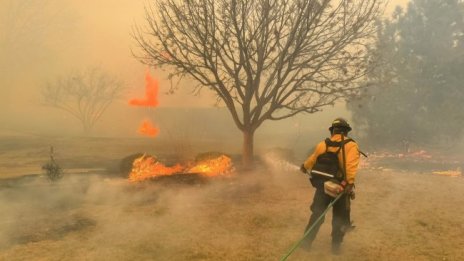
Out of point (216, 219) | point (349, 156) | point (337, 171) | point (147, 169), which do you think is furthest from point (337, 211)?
point (147, 169)

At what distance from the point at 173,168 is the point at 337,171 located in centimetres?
852

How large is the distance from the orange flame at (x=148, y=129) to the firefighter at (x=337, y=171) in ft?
146

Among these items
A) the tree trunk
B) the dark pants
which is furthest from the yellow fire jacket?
the tree trunk

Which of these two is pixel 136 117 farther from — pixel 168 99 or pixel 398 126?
pixel 398 126

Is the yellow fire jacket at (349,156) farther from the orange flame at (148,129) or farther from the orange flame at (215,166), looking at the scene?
the orange flame at (148,129)

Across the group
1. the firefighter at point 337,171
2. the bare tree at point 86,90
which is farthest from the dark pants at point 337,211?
the bare tree at point 86,90

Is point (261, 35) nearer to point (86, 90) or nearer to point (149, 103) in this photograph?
point (149, 103)

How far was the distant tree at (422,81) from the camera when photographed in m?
28.2

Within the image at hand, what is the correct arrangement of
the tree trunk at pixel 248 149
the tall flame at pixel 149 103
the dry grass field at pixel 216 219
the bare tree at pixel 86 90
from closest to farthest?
the dry grass field at pixel 216 219
the tree trunk at pixel 248 149
the tall flame at pixel 149 103
the bare tree at pixel 86 90

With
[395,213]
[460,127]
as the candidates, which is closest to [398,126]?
[460,127]

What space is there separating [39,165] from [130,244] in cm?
1529

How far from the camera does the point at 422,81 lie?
1138 inches

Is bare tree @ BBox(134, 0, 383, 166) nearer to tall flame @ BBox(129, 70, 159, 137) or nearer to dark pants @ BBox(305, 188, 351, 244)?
dark pants @ BBox(305, 188, 351, 244)

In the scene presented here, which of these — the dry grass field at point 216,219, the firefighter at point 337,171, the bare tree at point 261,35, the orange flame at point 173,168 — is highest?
the bare tree at point 261,35
